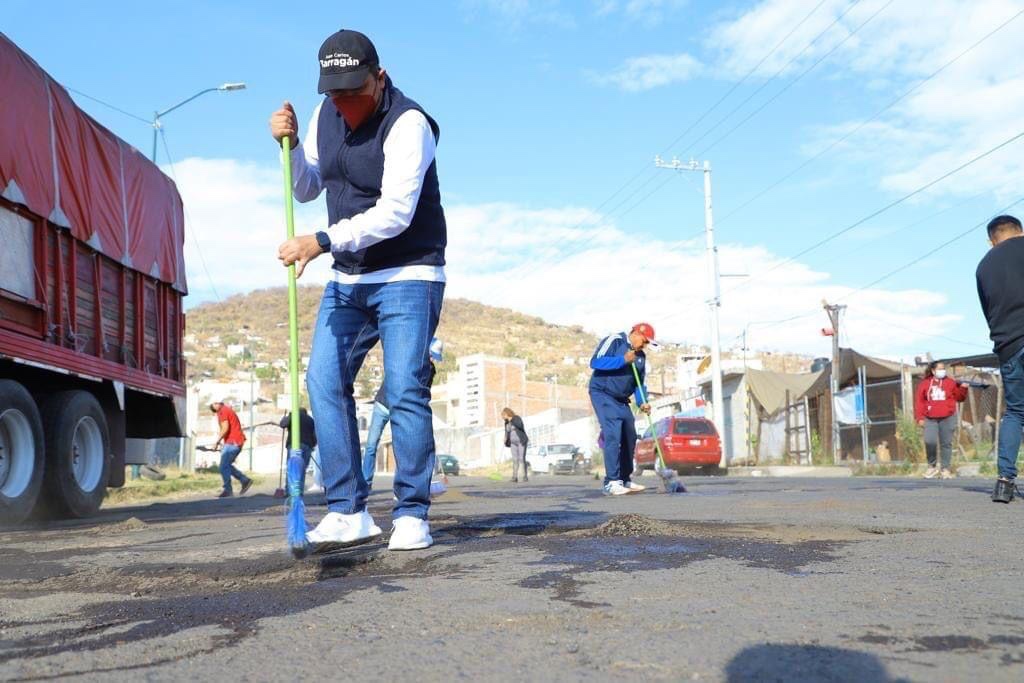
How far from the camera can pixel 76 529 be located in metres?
7.09

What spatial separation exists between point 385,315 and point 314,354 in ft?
1.14

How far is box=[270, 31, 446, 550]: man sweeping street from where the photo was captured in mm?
4199

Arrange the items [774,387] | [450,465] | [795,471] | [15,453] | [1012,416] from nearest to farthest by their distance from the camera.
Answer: [1012,416], [15,453], [795,471], [774,387], [450,465]

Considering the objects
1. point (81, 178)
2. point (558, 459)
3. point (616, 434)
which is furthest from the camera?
point (558, 459)

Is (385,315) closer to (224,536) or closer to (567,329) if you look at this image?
(224,536)

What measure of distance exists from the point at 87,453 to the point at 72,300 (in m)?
1.41

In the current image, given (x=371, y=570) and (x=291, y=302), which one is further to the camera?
(x=291, y=302)

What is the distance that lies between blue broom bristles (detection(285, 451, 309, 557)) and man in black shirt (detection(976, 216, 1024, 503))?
16.0ft

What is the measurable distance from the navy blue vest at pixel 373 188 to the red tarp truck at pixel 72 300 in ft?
13.4

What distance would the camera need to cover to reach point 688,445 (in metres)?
28.0

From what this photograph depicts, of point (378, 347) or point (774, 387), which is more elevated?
point (378, 347)

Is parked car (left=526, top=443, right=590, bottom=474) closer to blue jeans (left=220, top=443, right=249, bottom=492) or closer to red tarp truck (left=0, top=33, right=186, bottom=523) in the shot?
blue jeans (left=220, top=443, right=249, bottom=492)

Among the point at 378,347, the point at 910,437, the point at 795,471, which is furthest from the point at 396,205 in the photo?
the point at 378,347

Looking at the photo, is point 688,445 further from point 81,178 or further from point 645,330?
point 81,178
